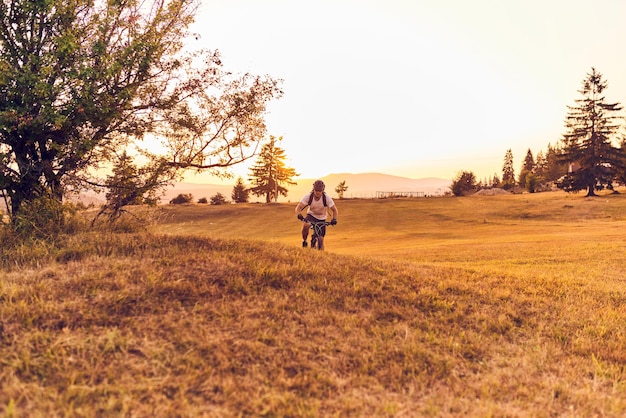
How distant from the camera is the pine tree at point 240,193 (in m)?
71.1

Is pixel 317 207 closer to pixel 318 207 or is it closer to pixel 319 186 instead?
pixel 318 207

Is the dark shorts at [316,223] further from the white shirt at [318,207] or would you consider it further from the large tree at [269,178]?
the large tree at [269,178]

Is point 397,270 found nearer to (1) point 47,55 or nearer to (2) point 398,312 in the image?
(2) point 398,312

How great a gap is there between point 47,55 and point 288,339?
7903 millimetres

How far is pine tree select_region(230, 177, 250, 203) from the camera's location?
71.1 m

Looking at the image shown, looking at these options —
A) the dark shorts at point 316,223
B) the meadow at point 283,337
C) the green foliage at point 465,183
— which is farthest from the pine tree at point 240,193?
the meadow at point 283,337

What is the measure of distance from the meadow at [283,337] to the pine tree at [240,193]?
63.6 m

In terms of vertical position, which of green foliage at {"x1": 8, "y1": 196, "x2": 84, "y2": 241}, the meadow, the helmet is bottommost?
the meadow

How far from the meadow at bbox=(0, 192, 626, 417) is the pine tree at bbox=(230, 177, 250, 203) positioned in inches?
2503

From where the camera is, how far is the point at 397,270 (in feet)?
26.4

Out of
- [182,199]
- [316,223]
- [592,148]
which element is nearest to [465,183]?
[592,148]

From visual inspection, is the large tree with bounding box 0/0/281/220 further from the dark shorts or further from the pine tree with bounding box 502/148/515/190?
the pine tree with bounding box 502/148/515/190

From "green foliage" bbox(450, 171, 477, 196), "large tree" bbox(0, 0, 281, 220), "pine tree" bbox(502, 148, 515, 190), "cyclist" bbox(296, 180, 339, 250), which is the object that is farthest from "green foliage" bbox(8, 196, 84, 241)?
"pine tree" bbox(502, 148, 515, 190)

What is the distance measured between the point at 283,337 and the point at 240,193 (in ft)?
223
